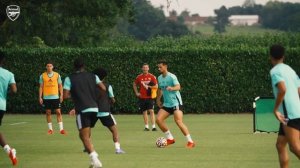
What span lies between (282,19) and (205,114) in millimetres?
127960

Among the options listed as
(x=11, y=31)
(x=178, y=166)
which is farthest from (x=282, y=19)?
(x=178, y=166)

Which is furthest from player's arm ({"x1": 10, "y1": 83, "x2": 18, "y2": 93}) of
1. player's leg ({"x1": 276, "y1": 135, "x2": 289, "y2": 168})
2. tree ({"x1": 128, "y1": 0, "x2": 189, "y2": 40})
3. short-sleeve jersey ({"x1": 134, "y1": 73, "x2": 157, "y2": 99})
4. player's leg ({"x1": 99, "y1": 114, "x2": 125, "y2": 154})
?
tree ({"x1": 128, "y1": 0, "x2": 189, "y2": 40})

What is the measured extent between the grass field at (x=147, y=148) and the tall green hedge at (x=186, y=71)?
671cm

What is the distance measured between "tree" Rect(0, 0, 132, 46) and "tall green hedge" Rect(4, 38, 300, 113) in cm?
912

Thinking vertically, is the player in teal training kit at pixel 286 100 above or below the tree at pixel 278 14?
above

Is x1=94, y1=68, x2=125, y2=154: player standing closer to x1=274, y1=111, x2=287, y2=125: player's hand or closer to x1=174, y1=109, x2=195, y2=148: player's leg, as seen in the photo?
x1=174, y1=109, x2=195, y2=148: player's leg

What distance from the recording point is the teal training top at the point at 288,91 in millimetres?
13312

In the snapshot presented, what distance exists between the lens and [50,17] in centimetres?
5434

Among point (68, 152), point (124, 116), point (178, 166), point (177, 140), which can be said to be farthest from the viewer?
point (124, 116)

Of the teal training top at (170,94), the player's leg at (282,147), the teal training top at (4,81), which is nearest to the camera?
the player's leg at (282,147)

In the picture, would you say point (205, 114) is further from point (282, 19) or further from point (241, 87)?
point (282, 19)

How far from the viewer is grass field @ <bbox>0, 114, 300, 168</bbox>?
1767cm

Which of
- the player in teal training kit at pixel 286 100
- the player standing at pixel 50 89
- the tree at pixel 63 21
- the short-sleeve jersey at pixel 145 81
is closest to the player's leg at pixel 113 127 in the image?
the player in teal training kit at pixel 286 100

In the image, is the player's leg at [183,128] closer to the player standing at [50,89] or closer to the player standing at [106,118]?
the player standing at [106,118]
